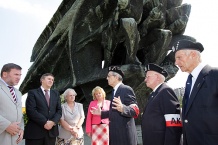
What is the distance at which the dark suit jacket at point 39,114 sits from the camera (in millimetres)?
4300

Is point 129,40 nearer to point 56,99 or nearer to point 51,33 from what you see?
point 56,99

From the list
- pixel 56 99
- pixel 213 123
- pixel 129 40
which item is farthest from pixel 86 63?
pixel 213 123

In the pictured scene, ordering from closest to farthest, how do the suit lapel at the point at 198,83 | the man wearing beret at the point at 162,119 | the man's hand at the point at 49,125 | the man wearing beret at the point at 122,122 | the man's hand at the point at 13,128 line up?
1. the suit lapel at the point at 198,83
2. the man wearing beret at the point at 162,119
3. the man's hand at the point at 13,128
4. the man wearing beret at the point at 122,122
5. the man's hand at the point at 49,125

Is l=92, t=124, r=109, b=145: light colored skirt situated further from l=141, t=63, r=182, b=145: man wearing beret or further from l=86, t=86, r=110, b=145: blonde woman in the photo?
l=141, t=63, r=182, b=145: man wearing beret

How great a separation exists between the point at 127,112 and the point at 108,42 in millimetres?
3285

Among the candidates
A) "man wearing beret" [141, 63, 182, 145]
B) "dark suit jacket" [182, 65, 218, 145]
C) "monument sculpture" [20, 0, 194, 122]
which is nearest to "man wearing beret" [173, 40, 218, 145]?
"dark suit jacket" [182, 65, 218, 145]

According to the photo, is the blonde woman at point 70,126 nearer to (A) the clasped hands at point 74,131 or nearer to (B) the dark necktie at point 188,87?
(A) the clasped hands at point 74,131

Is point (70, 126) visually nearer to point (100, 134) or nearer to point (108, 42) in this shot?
point (100, 134)

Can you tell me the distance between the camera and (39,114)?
4.30 m

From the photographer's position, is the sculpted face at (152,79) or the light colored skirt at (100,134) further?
the light colored skirt at (100,134)

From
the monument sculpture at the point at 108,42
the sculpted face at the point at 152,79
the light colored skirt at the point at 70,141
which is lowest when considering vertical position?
the light colored skirt at the point at 70,141

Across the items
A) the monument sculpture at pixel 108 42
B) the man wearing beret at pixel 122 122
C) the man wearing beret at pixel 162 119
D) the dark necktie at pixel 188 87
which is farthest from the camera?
the monument sculpture at pixel 108 42

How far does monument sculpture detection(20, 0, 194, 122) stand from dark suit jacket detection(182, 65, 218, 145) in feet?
11.9

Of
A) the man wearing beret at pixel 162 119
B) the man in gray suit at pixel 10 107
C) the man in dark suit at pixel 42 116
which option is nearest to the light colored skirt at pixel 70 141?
the man in dark suit at pixel 42 116
